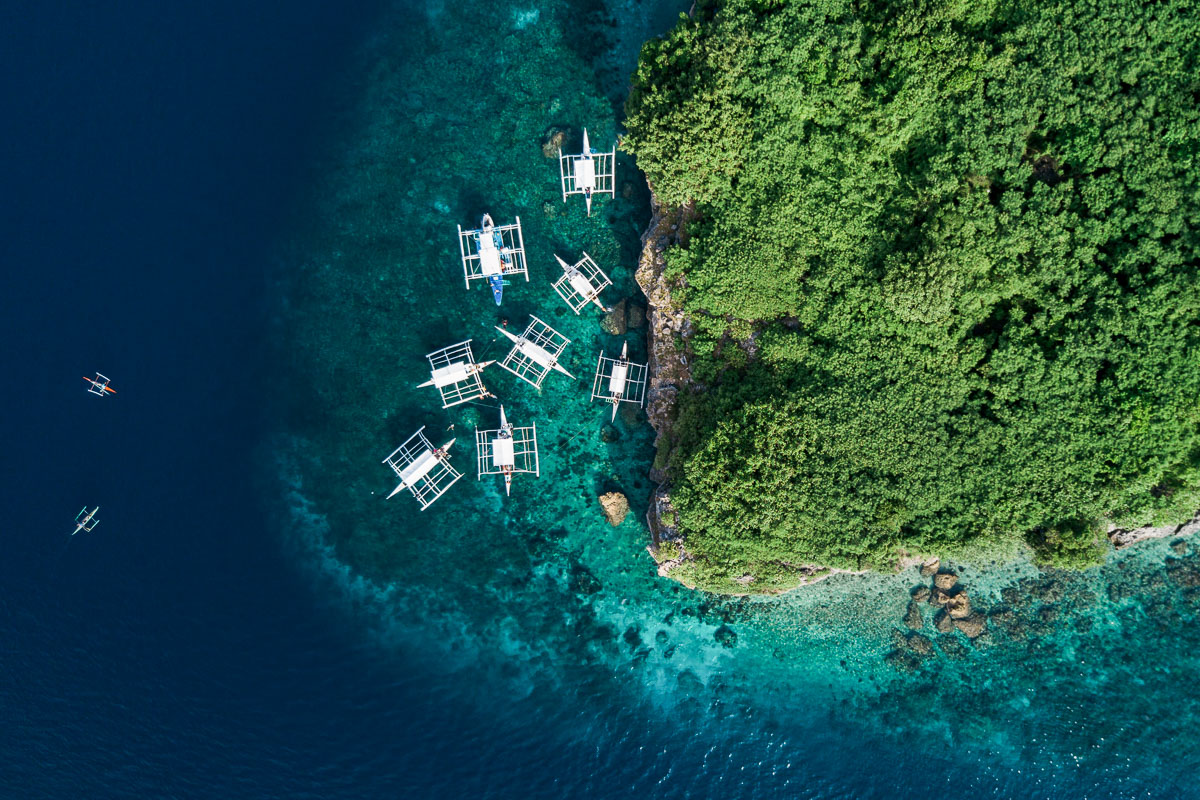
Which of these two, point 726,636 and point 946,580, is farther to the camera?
point 726,636

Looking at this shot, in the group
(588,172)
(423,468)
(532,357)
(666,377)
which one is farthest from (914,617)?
(588,172)

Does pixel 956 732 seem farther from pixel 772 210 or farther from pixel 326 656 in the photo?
pixel 326 656

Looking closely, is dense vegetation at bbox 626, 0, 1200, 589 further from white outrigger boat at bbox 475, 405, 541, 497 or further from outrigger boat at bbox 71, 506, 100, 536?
outrigger boat at bbox 71, 506, 100, 536

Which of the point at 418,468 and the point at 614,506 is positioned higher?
the point at 418,468

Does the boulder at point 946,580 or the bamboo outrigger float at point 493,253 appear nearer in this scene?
the bamboo outrigger float at point 493,253

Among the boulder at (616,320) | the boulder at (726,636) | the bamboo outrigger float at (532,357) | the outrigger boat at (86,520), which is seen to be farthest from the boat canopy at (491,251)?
the outrigger boat at (86,520)

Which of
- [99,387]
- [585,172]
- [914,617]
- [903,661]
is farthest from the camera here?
[99,387]

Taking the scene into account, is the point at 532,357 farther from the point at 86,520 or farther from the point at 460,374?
the point at 86,520

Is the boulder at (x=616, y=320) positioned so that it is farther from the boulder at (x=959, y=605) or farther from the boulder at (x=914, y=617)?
the boulder at (x=959, y=605)
